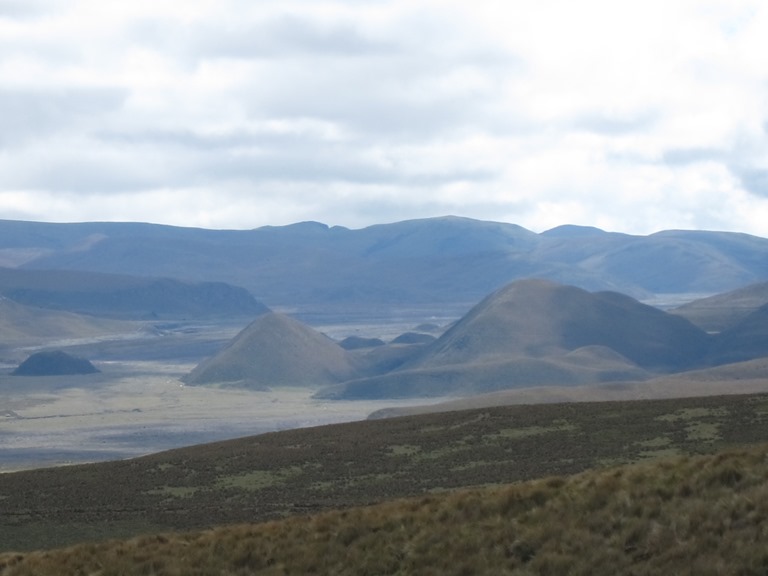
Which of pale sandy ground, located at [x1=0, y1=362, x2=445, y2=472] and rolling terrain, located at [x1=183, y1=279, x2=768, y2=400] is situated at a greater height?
rolling terrain, located at [x1=183, y1=279, x2=768, y2=400]

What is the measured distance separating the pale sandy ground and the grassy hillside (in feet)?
110

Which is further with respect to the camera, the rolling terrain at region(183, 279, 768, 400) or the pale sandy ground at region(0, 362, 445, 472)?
the rolling terrain at region(183, 279, 768, 400)

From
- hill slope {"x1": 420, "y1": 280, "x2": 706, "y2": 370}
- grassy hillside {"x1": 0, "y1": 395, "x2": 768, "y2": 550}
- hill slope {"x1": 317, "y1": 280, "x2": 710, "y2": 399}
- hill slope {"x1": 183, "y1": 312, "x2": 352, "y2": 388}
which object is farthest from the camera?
hill slope {"x1": 183, "y1": 312, "x2": 352, "y2": 388}

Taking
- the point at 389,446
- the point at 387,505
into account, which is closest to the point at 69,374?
the point at 389,446

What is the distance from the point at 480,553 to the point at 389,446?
28.5 m

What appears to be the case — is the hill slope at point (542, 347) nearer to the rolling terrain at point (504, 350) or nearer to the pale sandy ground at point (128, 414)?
the rolling terrain at point (504, 350)

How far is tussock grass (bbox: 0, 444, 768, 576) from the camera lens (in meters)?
15.9

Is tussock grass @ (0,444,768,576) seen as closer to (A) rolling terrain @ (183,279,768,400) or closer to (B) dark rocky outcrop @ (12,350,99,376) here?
(A) rolling terrain @ (183,279,768,400)

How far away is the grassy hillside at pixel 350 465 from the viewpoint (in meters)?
33.5

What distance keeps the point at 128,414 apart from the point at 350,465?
275 ft

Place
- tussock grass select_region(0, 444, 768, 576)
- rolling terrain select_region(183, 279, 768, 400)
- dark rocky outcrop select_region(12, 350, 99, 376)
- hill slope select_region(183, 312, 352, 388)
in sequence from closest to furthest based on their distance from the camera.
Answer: tussock grass select_region(0, 444, 768, 576) → rolling terrain select_region(183, 279, 768, 400) → hill slope select_region(183, 312, 352, 388) → dark rocky outcrop select_region(12, 350, 99, 376)

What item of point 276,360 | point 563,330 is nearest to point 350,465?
point 276,360

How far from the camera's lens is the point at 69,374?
16312 centimetres

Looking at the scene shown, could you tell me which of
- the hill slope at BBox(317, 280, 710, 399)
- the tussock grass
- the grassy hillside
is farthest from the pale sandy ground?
the tussock grass
